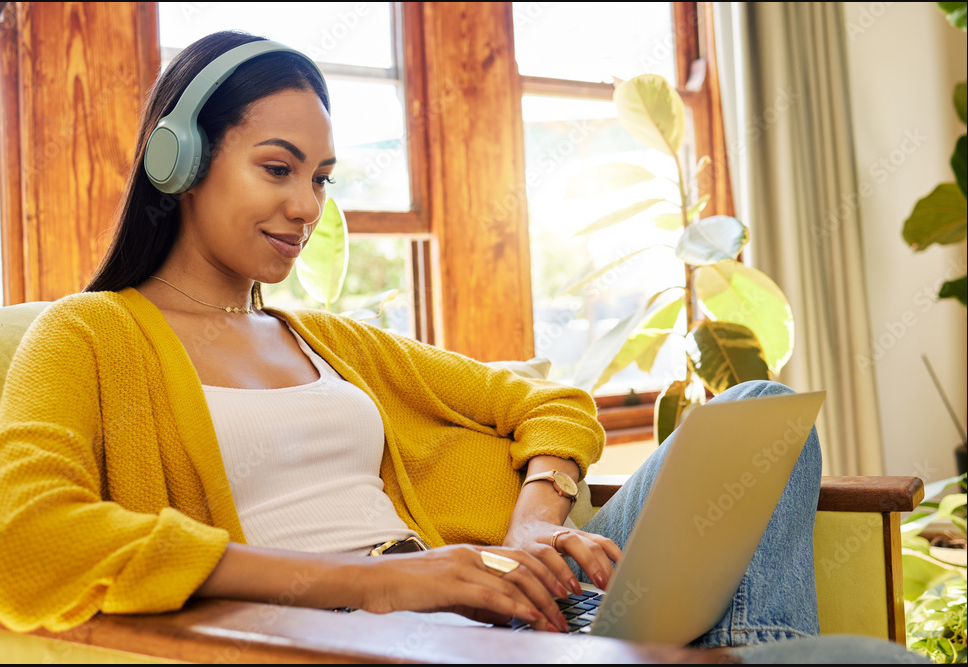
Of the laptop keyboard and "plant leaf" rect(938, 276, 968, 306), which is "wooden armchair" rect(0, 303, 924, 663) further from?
"plant leaf" rect(938, 276, 968, 306)

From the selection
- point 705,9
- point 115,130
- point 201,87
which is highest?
point 705,9

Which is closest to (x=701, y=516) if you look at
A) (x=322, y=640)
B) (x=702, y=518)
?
(x=702, y=518)

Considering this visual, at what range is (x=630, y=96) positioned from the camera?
2.15 metres

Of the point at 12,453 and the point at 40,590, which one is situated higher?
the point at 12,453

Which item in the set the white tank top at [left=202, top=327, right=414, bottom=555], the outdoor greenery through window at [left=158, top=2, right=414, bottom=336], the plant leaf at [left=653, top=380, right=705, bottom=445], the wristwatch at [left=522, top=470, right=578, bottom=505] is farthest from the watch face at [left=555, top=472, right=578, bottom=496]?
the outdoor greenery through window at [left=158, top=2, right=414, bottom=336]

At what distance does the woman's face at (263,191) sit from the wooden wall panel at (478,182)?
1231 mm

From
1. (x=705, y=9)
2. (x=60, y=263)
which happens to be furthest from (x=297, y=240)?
(x=705, y=9)

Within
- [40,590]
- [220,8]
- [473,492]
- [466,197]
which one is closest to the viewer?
[40,590]

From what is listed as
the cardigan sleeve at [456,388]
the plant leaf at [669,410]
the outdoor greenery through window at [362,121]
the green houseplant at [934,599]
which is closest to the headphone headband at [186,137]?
the cardigan sleeve at [456,388]

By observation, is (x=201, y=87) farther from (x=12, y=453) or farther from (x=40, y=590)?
(x=40, y=590)

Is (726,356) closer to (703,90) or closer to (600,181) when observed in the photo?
(600,181)

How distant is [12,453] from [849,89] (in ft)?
10.4

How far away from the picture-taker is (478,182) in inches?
94.9

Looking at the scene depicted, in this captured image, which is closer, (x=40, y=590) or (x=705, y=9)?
(x=40, y=590)
